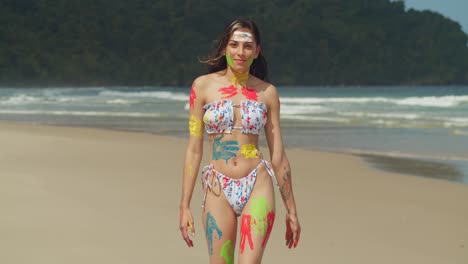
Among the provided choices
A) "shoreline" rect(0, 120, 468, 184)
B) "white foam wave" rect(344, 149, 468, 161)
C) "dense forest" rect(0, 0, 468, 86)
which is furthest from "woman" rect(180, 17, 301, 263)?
"dense forest" rect(0, 0, 468, 86)

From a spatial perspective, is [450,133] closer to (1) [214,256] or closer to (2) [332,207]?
(2) [332,207]

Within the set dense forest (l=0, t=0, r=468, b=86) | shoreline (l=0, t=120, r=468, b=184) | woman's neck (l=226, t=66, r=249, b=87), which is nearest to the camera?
woman's neck (l=226, t=66, r=249, b=87)

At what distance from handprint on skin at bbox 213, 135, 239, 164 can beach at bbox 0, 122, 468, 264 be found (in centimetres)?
229

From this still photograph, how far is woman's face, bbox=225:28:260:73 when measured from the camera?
4.00 metres

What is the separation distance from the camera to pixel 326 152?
14.8 m

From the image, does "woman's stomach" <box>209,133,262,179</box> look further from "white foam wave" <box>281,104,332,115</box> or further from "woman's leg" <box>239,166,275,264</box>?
"white foam wave" <box>281,104,332,115</box>

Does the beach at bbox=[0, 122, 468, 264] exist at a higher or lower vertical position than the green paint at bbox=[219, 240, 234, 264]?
lower

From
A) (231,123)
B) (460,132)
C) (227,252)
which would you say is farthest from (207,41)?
(227,252)

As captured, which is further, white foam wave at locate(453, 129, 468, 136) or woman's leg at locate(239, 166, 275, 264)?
white foam wave at locate(453, 129, 468, 136)

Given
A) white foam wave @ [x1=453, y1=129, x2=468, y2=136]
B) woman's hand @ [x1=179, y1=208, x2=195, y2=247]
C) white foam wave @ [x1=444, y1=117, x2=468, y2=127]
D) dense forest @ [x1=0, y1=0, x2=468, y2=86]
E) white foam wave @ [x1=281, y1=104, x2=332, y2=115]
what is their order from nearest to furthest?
woman's hand @ [x1=179, y1=208, x2=195, y2=247] < white foam wave @ [x1=453, y1=129, x2=468, y2=136] < white foam wave @ [x1=444, y1=117, x2=468, y2=127] < white foam wave @ [x1=281, y1=104, x2=332, y2=115] < dense forest @ [x1=0, y1=0, x2=468, y2=86]

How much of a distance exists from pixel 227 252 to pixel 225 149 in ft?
1.63

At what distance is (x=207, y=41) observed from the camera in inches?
4483

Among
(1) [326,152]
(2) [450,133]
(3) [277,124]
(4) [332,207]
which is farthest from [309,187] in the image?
(2) [450,133]

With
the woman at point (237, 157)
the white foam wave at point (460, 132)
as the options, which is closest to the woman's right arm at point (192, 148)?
the woman at point (237, 157)
